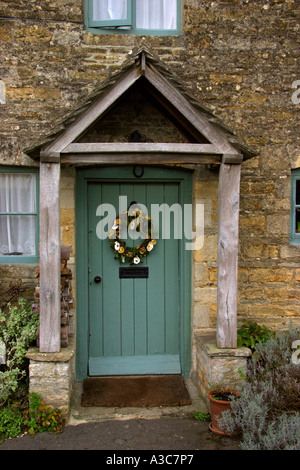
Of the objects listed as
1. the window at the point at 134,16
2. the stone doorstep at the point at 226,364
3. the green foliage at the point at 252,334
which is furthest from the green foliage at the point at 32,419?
the window at the point at 134,16

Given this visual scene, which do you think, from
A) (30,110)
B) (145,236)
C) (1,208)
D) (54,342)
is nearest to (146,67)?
(30,110)

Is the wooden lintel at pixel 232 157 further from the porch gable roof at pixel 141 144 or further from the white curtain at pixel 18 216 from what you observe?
the white curtain at pixel 18 216

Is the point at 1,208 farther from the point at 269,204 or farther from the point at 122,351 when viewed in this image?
the point at 269,204

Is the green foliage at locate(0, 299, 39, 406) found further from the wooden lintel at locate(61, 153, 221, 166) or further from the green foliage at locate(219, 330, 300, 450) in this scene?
the green foliage at locate(219, 330, 300, 450)

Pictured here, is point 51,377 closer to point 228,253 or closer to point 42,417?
point 42,417

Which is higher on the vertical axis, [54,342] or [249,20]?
[249,20]

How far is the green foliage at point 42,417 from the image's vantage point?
4211mm

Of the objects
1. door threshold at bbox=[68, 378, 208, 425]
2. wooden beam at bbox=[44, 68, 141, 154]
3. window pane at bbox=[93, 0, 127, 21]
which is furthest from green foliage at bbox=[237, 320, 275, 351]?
window pane at bbox=[93, 0, 127, 21]

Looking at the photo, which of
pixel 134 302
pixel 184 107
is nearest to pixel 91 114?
pixel 184 107

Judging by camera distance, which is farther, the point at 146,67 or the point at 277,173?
the point at 277,173

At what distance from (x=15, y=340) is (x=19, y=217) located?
145cm

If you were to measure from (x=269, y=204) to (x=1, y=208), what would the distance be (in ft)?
10.6

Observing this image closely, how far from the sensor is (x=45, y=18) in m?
5.12

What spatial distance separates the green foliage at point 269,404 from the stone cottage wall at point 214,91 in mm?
805
